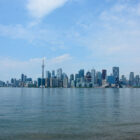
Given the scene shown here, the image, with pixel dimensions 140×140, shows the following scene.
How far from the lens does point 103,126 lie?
3078 centimetres

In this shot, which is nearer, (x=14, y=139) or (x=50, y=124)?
(x=14, y=139)

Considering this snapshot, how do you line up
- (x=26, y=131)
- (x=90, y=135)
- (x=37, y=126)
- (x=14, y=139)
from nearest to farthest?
1. (x=14, y=139)
2. (x=90, y=135)
3. (x=26, y=131)
4. (x=37, y=126)

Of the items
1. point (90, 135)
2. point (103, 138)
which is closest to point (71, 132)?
point (90, 135)

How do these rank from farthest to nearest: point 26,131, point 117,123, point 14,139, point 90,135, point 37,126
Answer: point 117,123
point 37,126
point 26,131
point 90,135
point 14,139

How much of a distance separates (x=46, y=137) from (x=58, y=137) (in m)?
1.44

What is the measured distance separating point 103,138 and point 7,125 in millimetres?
14978

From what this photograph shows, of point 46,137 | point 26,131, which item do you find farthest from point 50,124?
point 46,137

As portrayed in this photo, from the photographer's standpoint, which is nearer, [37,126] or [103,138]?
[103,138]

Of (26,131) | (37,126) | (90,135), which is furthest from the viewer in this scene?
(37,126)

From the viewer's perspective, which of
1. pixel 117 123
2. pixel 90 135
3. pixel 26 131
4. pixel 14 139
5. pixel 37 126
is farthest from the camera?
pixel 117 123

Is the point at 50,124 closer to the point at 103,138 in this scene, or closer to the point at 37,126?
the point at 37,126

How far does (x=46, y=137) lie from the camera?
2483 centimetres

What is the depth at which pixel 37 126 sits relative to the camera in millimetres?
30578

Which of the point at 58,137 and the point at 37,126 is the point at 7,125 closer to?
the point at 37,126
